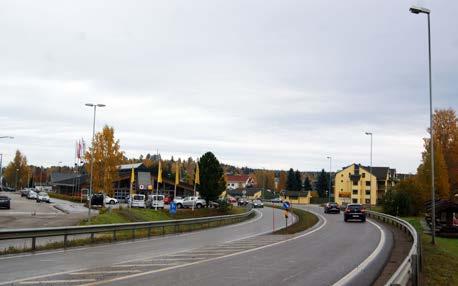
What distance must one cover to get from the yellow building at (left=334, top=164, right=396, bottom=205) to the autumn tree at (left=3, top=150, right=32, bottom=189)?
4081 inches

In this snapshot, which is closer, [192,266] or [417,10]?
[192,266]

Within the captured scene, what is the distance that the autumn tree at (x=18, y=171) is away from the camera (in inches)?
7111

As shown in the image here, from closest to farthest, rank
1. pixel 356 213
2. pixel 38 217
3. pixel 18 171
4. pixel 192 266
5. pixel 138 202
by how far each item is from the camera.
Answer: pixel 192 266, pixel 38 217, pixel 356 213, pixel 138 202, pixel 18 171

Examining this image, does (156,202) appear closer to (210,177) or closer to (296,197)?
(210,177)

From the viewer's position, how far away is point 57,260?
52.1 ft

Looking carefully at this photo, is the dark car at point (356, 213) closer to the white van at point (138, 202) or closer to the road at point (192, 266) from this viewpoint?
the road at point (192, 266)

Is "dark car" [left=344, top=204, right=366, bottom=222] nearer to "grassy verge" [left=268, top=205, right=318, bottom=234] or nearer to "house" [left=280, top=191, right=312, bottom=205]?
"grassy verge" [left=268, top=205, right=318, bottom=234]

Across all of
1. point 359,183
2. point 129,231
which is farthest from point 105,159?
point 359,183

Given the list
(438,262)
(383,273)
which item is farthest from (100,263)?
(438,262)

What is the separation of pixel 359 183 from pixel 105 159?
102 meters

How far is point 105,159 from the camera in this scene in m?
63.3

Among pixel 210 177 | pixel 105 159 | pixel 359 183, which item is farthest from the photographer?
pixel 359 183

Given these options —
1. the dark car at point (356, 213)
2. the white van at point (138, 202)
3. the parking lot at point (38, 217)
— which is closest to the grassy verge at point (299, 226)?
the dark car at point (356, 213)

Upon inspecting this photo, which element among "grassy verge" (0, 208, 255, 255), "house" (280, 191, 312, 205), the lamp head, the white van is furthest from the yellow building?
the lamp head
